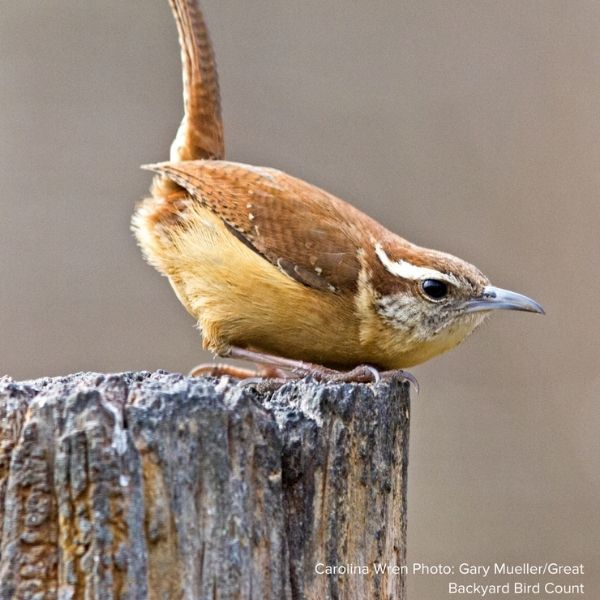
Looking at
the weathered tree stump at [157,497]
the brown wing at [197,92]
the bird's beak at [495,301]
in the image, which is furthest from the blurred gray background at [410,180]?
the weathered tree stump at [157,497]

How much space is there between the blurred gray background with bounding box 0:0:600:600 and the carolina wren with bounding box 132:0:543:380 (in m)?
2.51

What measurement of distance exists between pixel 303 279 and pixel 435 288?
46cm

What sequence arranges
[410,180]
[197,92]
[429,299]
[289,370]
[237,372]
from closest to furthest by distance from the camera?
[429,299]
[289,370]
[237,372]
[197,92]
[410,180]

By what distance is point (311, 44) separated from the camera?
24.0 feet

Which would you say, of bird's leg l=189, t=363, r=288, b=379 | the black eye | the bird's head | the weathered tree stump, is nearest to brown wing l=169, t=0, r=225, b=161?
bird's leg l=189, t=363, r=288, b=379

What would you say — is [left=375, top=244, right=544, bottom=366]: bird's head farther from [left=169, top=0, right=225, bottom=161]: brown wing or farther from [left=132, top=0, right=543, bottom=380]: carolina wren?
[left=169, top=0, right=225, bottom=161]: brown wing

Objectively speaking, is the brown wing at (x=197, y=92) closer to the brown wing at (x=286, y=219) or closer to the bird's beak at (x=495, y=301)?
the brown wing at (x=286, y=219)

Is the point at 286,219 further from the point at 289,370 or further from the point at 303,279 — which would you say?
the point at 289,370

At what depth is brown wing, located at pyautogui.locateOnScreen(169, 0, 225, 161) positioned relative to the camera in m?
4.23

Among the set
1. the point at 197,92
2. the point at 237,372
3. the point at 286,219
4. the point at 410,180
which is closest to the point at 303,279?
the point at 286,219

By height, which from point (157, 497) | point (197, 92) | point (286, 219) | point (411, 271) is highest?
point (197, 92)

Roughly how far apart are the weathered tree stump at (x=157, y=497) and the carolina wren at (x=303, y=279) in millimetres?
1196

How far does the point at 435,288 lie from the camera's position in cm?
340

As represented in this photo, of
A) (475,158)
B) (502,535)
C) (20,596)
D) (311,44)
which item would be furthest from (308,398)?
(311,44)
